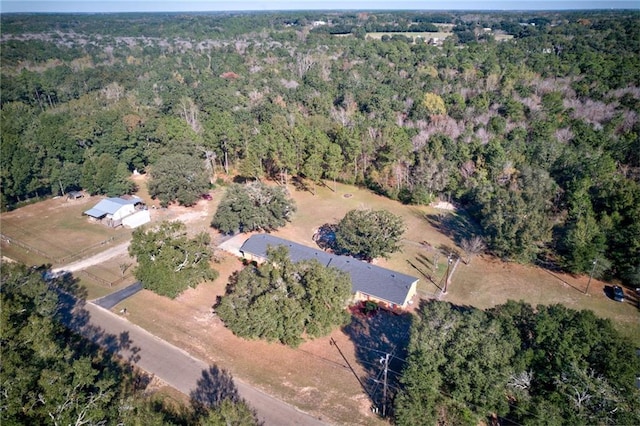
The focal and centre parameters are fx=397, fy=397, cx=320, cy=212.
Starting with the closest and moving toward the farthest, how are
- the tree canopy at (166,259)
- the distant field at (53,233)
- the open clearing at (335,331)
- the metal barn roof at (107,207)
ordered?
the open clearing at (335,331)
the tree canopy at (166,259)
the distant field at (53,233)
the metal barn roof at (107,207)

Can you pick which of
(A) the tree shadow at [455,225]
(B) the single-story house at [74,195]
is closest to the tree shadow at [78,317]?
(B) the single-story house at [74,195]

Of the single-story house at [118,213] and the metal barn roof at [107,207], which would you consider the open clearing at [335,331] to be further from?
the metal barn roof at [107,207]

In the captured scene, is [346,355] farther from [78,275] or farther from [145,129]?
[145,129]

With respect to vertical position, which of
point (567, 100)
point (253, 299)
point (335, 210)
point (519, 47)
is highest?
point (519, 47)

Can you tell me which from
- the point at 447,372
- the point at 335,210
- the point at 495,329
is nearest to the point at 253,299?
the point at 447,372

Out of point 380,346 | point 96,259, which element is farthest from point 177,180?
point 380,346

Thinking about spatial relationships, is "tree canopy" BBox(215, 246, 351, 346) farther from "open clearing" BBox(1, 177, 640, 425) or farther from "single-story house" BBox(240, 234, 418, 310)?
"single-story house" BBox(240, 234, 418, 310)
